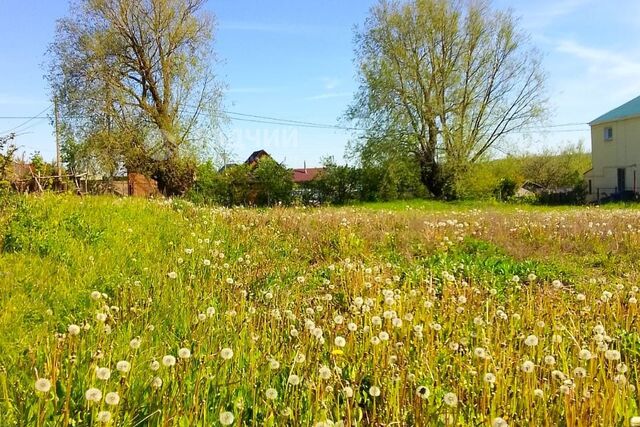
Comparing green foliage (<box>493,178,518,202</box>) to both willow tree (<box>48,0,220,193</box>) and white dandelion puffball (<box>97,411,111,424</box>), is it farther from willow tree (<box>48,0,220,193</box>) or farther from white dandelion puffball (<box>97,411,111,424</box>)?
white dandelion puffball (<box>97,411,111,424</box>)

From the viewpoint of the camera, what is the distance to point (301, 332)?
3.31m

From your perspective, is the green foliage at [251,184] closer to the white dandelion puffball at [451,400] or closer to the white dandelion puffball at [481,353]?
the white dandelion puffball at [481,353]

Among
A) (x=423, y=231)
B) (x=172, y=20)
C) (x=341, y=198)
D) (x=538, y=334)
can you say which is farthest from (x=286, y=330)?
(x=172, y=20)

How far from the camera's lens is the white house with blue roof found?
109ft

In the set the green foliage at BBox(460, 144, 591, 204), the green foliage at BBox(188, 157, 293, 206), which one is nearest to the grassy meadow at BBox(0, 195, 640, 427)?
the green foliage at BBox(188, 157, 293, 206)

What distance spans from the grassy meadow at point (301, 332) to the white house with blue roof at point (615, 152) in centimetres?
3020

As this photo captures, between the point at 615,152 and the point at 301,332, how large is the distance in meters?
38.1

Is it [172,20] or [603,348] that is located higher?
[172,20]

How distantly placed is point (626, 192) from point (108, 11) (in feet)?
109

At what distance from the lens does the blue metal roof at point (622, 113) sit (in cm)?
3343

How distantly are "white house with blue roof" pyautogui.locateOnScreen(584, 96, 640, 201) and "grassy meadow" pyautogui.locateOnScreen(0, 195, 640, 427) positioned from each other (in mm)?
30200

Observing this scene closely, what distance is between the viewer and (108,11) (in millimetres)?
27984

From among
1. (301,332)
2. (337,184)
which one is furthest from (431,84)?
(301,332)

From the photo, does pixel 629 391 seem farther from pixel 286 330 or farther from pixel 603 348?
pixel 286 330
